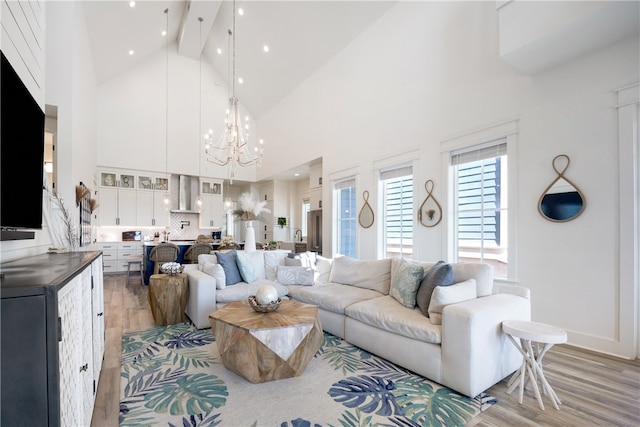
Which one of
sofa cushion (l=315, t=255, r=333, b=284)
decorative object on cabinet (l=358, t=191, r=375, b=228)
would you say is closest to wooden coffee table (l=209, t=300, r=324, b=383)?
sofa cushion (l=315, t=255, r=333, b=284)

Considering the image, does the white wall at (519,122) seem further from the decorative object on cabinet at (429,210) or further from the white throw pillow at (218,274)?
the white throw pillow at (218,274)

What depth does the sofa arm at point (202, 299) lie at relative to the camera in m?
3.73

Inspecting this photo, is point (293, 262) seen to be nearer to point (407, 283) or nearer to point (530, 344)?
point (407, 283)

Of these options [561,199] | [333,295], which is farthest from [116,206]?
[561,199]

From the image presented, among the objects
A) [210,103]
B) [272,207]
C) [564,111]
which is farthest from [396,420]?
[210,103]

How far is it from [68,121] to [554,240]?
19.3ft

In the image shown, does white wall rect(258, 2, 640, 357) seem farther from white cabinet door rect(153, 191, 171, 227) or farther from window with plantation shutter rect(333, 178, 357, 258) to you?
white cabinet door rect(153, 191, 171, 227)

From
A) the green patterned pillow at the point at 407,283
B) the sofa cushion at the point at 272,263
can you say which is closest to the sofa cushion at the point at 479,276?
the green patterned pillow at the point at 407,283

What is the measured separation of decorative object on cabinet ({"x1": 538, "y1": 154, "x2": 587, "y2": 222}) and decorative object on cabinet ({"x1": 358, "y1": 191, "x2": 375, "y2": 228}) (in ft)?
9.33

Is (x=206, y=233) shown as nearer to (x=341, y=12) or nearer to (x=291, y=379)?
(x=341, y=12)

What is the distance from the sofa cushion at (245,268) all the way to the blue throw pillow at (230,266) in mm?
57

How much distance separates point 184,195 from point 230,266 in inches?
241

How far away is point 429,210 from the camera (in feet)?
15.8

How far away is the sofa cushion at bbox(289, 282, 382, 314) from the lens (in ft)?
11.2
